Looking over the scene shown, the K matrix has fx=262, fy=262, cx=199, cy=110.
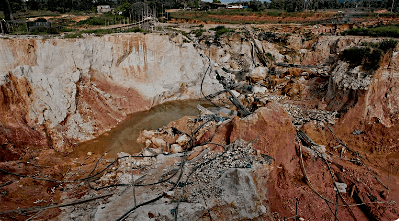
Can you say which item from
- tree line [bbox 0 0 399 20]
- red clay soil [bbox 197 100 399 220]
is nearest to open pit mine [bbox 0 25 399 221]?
red clay soil [bbox 197 100 399 220]

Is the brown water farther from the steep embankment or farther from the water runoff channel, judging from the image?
the steep embankment

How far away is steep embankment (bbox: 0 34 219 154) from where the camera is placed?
15.7 metres

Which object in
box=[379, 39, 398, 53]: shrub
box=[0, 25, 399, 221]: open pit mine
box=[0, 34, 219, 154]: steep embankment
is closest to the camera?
box=[0, 25, 399, 221]: open pit mine

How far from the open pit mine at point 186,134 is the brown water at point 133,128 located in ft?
0.40

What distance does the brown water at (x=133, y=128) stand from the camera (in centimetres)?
1664

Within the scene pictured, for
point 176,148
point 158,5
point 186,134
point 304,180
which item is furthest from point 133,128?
point 158,5

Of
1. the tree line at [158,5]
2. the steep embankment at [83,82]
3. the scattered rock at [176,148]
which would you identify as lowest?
the scattered rock at [176,148]

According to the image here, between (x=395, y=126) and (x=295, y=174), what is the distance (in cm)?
805

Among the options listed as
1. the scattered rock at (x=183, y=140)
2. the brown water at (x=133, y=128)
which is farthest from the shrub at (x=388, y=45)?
the scattered rock at (x=183, y=140)

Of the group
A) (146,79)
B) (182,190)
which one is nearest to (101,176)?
(182,190)

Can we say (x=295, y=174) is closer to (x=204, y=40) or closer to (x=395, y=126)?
(x=395, y=126)

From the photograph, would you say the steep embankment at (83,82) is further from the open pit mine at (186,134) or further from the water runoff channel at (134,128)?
the water runoff channel at (134,128)

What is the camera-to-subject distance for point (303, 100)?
20.6 meters

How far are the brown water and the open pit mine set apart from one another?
121 millimetres
